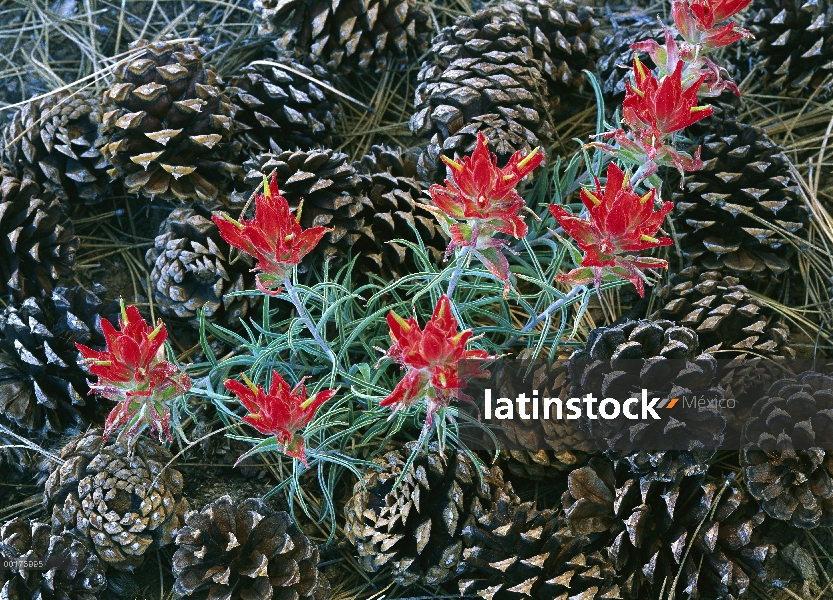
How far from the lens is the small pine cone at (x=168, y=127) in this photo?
187cm

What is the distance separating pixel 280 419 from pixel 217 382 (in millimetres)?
571

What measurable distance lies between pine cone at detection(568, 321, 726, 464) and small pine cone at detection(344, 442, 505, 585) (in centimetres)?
27

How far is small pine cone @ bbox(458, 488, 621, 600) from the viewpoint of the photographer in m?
1.50

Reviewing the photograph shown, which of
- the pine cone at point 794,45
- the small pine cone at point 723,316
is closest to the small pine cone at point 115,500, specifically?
the small pine cone at point 723,316

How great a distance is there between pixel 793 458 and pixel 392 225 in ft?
3.15

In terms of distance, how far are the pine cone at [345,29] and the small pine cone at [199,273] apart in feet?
1.90

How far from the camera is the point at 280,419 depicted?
1.30m

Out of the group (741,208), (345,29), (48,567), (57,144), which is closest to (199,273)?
(57,144)

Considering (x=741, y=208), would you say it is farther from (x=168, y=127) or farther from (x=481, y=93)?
(x=168, y=127)

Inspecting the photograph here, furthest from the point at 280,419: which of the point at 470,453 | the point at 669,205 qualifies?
the point at 669,205

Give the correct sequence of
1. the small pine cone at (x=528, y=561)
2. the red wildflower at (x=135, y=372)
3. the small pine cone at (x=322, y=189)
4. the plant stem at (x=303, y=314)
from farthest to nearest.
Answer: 1. the small pine cone at (x=322, y=189)
2. the small pine cone at (x=528, y=561)
3. the plant stem at (x=303, y=314)
4. the red wildflower at (x=135, y=372)

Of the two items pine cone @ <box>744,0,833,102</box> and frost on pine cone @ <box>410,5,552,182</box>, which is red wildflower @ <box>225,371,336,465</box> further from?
pine cone @ <box>744,0,833,102</box>

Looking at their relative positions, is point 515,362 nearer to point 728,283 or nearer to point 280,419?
point 728,283

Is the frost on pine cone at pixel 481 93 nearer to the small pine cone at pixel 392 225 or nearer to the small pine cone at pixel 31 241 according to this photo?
the small pine cone at pixel 392 225
